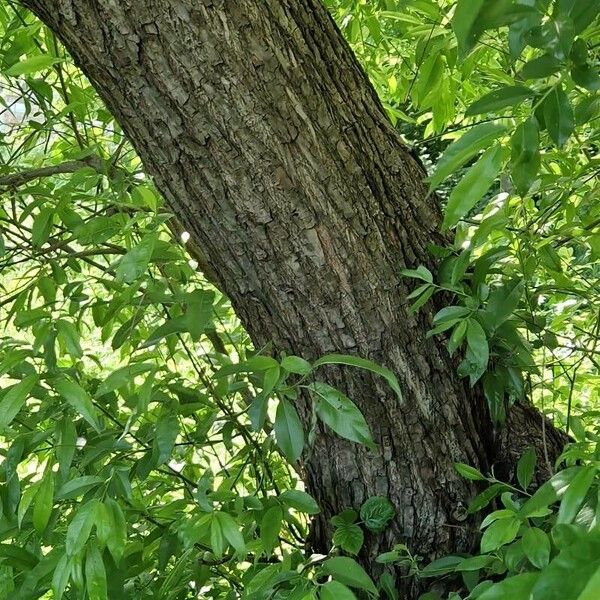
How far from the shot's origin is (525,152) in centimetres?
71

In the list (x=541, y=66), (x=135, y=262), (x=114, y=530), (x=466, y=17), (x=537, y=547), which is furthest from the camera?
(x=135, y=262)

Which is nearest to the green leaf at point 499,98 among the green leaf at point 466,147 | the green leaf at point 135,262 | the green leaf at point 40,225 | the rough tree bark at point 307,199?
the green leaf at point 466,147

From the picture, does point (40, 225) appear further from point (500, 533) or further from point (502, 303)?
point (500, 533)

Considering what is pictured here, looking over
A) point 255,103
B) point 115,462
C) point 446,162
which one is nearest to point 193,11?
point 255,103

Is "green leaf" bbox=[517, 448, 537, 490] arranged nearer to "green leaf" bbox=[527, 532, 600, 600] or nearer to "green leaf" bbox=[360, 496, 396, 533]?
"green leaf" bbox=[360, 496, 396, 533]

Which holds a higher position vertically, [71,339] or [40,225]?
[40,225]

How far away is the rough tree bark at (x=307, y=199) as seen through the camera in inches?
36.2

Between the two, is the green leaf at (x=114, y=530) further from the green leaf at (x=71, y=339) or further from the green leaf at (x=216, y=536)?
the green leaf at (x=71, y=339)

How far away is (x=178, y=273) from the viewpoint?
127 cm

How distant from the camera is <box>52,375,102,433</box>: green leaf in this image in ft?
2.95

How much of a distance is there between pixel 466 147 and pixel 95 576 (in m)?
0.58

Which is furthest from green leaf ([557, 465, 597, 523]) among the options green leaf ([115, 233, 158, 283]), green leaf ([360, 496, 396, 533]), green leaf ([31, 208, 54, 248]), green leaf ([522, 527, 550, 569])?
green leaf ([31, 208, 54, 248])

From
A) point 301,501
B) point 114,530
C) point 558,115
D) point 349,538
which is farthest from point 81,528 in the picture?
point 558,115

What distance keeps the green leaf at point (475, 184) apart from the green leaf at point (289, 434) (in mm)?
312
